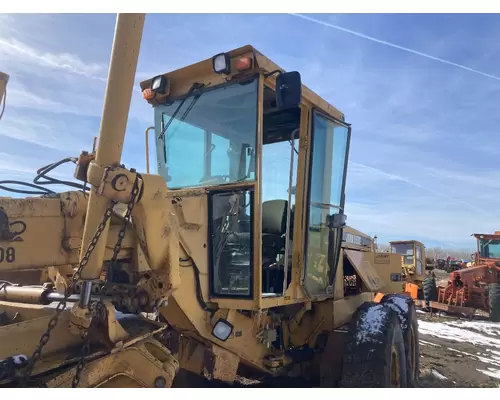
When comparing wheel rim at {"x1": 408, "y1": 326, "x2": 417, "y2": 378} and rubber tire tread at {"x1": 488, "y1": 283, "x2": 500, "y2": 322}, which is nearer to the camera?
wheel rim at {"x1": 408, "y1": 326, "x2": 417, "y2": 378}

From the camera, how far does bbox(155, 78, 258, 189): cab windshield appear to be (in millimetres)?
3643

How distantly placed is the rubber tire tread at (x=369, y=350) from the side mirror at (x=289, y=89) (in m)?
2.19

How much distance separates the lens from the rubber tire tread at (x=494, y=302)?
1220 centimetres

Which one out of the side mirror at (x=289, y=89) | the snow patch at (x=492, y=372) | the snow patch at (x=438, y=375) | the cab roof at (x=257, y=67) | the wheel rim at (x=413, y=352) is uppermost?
the cab roof at (x=257, y=67)

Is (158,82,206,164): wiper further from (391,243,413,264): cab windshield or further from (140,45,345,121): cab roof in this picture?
(391,243,413,264): cab windshield

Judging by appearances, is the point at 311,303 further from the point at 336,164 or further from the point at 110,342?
the point at 110,342

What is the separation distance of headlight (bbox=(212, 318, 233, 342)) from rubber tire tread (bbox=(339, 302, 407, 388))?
3.75 ft

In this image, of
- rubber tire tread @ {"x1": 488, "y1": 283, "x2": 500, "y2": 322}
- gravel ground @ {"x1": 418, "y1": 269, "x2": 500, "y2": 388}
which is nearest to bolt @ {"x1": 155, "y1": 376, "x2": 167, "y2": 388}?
gravel ground @ {"x1": 418, "y1": 269, "x2": 500, "y2": 388}

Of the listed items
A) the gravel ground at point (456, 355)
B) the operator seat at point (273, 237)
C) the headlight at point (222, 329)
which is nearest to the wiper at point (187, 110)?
the operator seat at point (273, 237)

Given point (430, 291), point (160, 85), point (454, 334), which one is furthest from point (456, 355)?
point (430, 291)

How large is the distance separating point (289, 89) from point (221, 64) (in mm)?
647

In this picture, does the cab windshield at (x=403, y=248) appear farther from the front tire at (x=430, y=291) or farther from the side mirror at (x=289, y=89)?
the side mirror at (x=289, y=89)

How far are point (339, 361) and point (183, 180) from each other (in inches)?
90.5

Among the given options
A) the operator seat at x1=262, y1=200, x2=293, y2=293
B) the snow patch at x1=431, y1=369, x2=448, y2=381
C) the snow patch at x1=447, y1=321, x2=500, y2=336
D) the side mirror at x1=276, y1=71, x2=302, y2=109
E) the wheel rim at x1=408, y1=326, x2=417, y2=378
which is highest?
the side mirror at x1=276, y1=71, x2=302, y2=109
